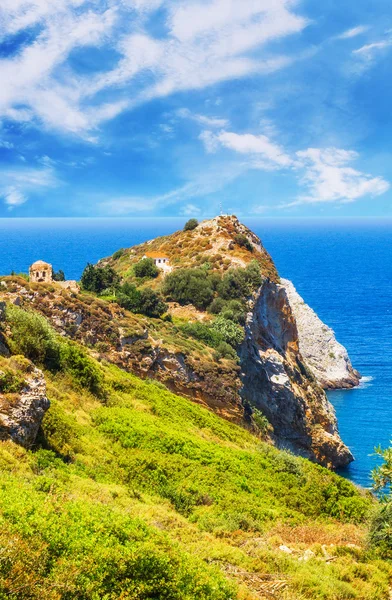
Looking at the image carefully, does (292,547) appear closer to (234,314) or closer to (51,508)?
(51,508)

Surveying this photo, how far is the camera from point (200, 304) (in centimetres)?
4725

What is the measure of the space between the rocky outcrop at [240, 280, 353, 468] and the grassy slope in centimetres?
1519

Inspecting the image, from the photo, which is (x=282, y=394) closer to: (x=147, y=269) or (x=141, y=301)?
(x=141, y=301)

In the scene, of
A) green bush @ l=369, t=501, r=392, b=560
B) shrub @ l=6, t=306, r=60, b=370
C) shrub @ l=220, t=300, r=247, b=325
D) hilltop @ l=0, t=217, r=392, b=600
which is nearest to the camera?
hilltop @ l=0, t=217, r=392, b=600

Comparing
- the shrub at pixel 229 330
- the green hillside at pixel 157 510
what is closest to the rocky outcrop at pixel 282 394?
the shrub at pixel 229 330

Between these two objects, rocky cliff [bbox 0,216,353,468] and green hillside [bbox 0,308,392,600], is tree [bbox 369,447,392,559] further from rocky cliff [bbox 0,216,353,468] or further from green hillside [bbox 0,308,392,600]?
rocky cliff [bbox 0,216,353,468]

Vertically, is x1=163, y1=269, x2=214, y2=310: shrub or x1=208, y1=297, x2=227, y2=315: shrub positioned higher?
x1=163, y1=269, x2=214, y2=310: shrub

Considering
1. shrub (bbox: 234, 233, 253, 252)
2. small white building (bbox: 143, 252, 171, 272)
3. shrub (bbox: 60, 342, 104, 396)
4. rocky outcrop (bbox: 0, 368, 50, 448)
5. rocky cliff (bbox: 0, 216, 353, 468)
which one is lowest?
rocky outcrop (bbox: 0, 368, 50, 448)

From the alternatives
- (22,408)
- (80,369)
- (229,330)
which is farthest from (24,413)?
(229,330)

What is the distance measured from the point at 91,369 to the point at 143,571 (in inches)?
567

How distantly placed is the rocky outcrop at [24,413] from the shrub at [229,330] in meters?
26.5

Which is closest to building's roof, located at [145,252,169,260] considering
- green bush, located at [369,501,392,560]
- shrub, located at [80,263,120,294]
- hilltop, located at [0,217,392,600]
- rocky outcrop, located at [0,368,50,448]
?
shrub, located at [80,263,120,294]

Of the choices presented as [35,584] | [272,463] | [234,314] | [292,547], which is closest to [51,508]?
[35,584]

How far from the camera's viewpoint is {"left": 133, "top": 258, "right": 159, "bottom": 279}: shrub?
54562mm
